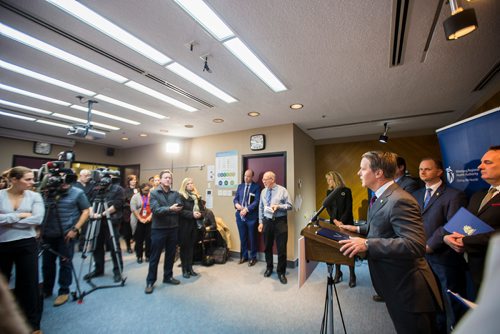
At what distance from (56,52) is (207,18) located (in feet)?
5.39

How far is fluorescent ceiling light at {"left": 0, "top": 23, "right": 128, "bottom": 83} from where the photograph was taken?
1.82 metres

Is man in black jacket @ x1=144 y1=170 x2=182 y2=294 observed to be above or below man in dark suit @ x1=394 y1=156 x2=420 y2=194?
below

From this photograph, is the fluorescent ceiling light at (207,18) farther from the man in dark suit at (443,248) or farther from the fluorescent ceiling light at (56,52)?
the man in dark suit at (443,248)

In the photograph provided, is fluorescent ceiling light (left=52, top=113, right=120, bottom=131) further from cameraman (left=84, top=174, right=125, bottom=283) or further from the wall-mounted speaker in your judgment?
the wall-mounted speaker

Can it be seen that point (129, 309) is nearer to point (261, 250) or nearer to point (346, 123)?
point (261, 250)

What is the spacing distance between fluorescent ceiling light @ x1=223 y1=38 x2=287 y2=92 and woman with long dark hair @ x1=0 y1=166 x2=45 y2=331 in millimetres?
2297

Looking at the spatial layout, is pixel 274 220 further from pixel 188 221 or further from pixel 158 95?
pixel 158 95

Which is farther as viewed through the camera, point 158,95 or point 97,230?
point 158,95

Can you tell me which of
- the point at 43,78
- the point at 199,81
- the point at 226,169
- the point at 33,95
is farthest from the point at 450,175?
the point at 33,95

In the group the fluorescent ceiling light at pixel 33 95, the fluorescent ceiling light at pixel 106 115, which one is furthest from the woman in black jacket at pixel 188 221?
the fluorescent ceiling light at pixel 33 95

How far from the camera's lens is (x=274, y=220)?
340 cm

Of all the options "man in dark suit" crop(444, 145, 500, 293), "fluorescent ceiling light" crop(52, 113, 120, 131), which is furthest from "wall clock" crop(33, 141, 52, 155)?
"man in dark suit" crop(444, 145, 500, 293)

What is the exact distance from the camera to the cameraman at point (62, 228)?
2395 mm

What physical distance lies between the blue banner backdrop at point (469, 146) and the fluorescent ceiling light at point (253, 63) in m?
1.95
